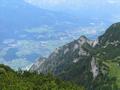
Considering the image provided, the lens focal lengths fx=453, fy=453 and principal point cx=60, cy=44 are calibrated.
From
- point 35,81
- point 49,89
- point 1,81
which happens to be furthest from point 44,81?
point 1,81

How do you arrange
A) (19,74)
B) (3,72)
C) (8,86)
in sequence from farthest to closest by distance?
1. (19,74)
2. (3,72)
3. (8,86)

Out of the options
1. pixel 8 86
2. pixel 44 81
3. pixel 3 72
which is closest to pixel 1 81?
pixel 8 86

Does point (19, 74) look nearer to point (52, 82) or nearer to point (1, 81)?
point (52, 82)

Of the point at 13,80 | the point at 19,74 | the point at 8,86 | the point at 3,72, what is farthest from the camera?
the point at 19,74

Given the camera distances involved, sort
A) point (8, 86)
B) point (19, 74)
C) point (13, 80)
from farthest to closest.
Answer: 1. point (19, 74)
2. point (13, 80)
3. point (8, 86)

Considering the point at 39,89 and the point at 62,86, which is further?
the point at 62,86

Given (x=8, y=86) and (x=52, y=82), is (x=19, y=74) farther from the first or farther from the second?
(x=8, y=86)

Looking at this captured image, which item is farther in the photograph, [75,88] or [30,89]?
[75,88]

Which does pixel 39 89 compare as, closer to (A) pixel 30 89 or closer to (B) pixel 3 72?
(A) pixel 30 89

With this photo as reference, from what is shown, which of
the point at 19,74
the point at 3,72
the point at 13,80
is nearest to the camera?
the point at 13,80
